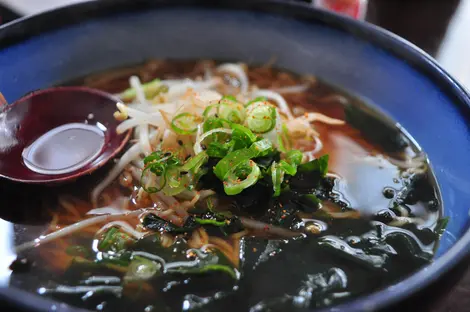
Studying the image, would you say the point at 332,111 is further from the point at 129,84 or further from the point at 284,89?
the point at 129,84

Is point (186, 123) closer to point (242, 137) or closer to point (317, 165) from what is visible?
point (242, 137)

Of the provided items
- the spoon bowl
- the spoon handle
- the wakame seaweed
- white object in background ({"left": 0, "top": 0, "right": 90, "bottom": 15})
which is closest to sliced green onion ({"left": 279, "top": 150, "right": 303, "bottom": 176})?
the wakame seaweed

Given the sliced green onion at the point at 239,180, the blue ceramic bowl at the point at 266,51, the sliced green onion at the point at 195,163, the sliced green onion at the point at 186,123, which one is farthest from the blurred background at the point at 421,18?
the sliced green onion at the point at 239,180

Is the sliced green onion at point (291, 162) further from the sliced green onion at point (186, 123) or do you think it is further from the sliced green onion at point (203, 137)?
the sliced green onion at point (186, 123)

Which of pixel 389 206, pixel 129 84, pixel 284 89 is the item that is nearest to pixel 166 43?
pixel 129 84

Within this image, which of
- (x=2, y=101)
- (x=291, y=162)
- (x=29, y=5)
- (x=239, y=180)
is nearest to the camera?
(x=239, y=180)

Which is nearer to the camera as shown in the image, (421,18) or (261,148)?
(261,148)

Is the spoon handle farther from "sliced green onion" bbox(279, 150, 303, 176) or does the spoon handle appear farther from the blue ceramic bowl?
"sliced green onion" bbox(279, 150, 303, 176)

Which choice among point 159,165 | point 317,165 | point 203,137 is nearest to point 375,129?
point 317,165
